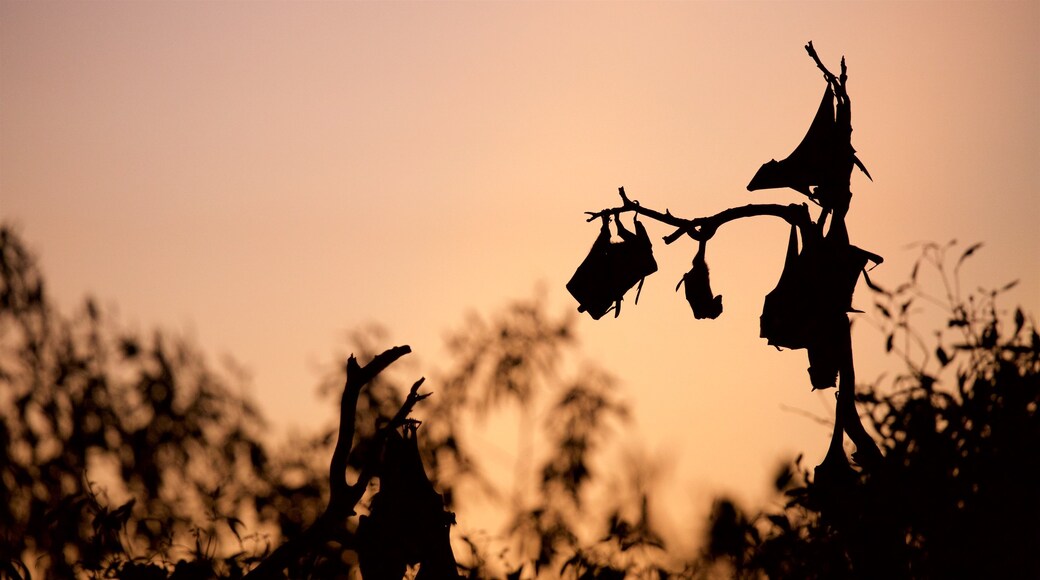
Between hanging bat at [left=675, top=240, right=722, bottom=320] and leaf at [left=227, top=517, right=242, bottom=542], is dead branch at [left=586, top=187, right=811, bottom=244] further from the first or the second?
leaf at [left=227, top=517, right=242, bottom=542]

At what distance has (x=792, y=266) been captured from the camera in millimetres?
3154

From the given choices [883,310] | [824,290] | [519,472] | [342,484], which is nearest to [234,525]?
[342,484]

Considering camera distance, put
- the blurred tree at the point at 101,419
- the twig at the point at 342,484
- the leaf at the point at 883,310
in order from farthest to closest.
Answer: the blurred tree at the point at 101,419 < the leaf at the point at 883,310 < the twig at the point at 342,484

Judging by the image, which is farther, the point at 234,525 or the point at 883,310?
the point at 883,310

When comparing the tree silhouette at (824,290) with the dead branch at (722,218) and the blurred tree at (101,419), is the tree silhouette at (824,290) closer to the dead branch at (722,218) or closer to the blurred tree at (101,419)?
the dead branch at (722,218)

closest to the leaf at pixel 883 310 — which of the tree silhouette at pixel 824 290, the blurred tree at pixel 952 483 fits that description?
the blurred tree at pixel 952 483

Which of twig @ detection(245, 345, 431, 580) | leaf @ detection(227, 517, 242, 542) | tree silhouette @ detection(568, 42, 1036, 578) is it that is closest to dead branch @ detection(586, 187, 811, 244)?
tree silhouette @ detection(568, 42, 1036, 578)

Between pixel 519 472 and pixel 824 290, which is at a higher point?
pixel 519 472

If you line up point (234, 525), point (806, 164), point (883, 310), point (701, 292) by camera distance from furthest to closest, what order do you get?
point (883, 310), point (234, 525), point (701, 292), point (806, 164)

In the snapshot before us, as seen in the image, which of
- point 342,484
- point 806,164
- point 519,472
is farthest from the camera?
point 519,472

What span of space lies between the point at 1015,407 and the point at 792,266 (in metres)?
3.21

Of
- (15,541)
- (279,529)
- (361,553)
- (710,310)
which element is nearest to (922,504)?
(710,310)

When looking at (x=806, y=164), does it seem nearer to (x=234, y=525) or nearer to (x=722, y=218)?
(x=722, y=218)

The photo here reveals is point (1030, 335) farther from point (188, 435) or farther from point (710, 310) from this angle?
point (188, 435)
